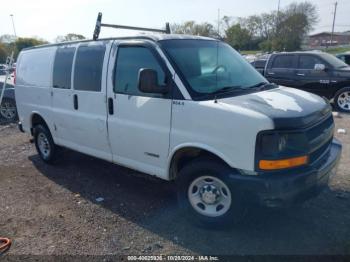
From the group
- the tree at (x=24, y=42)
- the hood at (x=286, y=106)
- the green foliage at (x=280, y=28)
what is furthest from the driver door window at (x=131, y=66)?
the tree at (x=24, y=42)

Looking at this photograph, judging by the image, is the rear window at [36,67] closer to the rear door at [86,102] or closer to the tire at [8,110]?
the rear door at [86,102]

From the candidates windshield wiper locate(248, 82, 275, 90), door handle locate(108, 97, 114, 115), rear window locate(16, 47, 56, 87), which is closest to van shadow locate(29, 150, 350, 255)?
door handle locate(108, 97, 114, 115)

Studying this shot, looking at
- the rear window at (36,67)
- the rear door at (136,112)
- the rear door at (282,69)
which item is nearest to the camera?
the rear door at (136,112)

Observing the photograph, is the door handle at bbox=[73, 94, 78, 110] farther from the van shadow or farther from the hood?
the hood

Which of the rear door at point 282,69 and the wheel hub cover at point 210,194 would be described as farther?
the rear door at point 282,69

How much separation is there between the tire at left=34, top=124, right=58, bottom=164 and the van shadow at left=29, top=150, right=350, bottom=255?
2.69ft

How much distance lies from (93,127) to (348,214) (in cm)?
344

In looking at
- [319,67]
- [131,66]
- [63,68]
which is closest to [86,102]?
[63,68]

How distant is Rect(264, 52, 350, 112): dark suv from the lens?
9.95m

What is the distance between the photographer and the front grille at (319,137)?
10.8 ft

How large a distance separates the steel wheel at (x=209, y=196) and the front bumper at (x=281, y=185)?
11.2 inches

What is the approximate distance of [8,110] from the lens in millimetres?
10539

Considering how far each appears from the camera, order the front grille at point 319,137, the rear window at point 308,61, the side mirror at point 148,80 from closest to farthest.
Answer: the front grille at point 319,137 → the side mirror at point 148,80 → the rear window at point 308,61

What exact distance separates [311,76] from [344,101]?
48.1 inches
